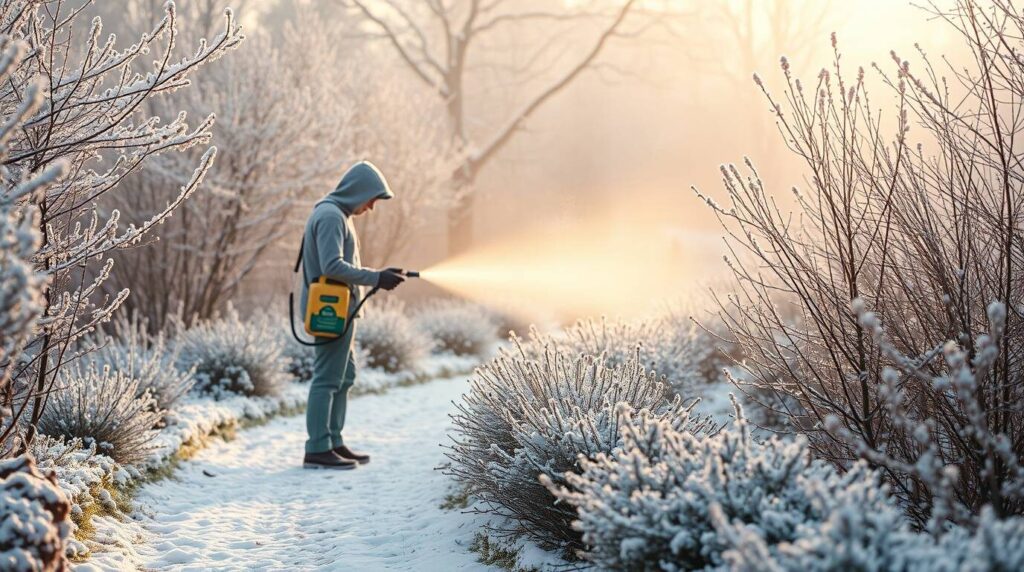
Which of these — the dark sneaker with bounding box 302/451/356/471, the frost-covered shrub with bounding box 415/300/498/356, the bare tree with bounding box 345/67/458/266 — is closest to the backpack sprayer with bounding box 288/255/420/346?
the dark sneaker with bounding box 302/451/356/471

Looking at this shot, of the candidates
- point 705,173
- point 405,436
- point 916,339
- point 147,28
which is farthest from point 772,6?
point 916,339

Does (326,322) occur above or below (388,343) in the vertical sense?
above

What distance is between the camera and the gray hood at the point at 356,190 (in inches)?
219

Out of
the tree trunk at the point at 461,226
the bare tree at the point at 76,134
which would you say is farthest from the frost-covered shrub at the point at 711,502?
the tree trunk at the point at 461,226

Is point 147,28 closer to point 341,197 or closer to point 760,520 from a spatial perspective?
point 341,197

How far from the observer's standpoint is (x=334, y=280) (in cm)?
546

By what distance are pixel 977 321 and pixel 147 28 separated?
1397cm

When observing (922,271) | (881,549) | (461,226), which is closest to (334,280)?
(922,271)

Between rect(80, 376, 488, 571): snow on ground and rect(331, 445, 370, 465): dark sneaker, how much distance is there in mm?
68

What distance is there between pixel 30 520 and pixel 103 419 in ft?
8.70

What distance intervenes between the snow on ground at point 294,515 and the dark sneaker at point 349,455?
0.07 meters

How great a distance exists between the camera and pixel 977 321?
3223 millimetres

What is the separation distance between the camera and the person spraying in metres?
5.32

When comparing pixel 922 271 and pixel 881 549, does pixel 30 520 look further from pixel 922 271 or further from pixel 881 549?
pixel 922 271
